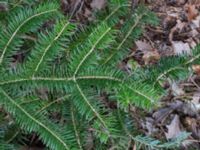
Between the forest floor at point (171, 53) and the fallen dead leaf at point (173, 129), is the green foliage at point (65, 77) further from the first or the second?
the fallen dead leaf at point (173, 129)

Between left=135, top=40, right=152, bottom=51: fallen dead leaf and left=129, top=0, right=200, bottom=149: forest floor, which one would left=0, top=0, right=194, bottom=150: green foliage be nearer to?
left=129, top=0, right=200, bottom=149: forest floor

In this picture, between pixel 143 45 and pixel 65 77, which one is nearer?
pixel 65 77

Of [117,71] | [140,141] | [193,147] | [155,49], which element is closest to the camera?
[117,71]

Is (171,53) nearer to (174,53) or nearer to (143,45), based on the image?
(174,53)

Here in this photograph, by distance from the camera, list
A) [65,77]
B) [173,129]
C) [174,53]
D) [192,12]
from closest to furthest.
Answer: [65,77]
[173,129]
[174,53]
[192,12]

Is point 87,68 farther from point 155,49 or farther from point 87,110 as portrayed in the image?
point 155,49

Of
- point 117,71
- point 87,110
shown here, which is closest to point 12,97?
point 87,110

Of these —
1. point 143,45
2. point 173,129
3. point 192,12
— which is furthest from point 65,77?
point 192,12

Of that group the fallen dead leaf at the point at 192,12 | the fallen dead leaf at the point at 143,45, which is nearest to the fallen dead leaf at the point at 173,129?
the fallen dead leaf at the point at 143,45

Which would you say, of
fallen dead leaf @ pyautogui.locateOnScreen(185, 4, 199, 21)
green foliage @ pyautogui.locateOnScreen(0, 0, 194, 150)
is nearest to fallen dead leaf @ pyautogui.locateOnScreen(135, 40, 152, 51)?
fallen dead leaf @ pyautogui.locateOnScreen(185, 4, 199, 21)
